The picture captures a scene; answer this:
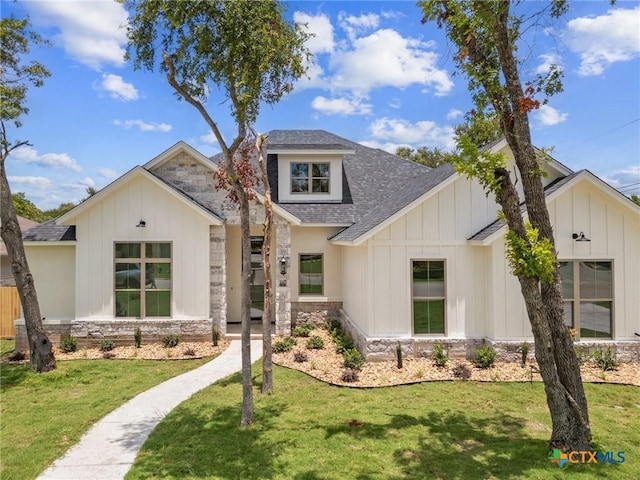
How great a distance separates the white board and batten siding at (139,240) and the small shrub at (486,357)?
7635 mm

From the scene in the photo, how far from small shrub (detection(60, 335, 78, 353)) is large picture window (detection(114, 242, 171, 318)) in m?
1.35

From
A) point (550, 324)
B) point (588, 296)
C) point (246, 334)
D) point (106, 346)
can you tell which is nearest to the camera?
point (550, 324)

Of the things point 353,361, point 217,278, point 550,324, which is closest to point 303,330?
point 217,278

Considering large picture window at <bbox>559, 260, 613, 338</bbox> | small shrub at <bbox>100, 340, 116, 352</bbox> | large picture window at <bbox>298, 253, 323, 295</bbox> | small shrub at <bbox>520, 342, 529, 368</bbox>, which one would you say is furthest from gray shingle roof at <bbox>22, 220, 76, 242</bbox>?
large picture window at <bbox>559, 260, 613, 338</bbox>

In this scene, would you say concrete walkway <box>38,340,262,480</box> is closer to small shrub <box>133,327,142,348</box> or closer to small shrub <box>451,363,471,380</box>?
small shrub <box>133,327,142,348</box>

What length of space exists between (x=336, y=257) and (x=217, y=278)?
4377 mm

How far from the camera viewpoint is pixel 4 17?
8906mm

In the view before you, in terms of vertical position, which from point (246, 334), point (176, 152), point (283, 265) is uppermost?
point (176, 152)

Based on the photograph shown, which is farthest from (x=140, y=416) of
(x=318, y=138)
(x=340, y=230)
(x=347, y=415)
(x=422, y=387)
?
(x=318, y=138)

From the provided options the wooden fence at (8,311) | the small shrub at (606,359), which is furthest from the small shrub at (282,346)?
the wooden fence at (8,311)

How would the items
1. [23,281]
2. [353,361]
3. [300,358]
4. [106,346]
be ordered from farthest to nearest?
[106,346] < [300,358] < [23,281] < [353,361]

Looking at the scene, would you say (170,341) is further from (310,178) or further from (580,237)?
(580,237)

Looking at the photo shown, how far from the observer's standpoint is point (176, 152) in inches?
479

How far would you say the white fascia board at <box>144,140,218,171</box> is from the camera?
1197 cm
